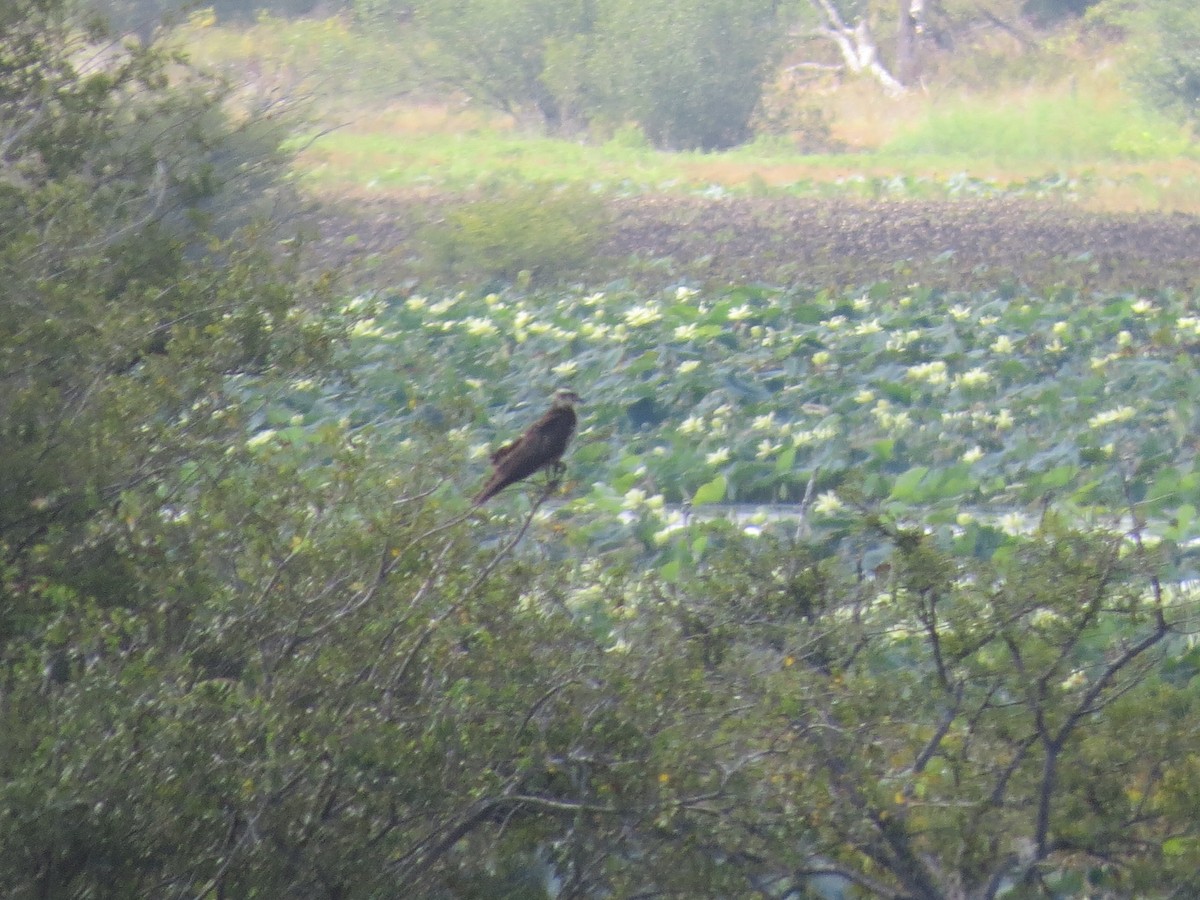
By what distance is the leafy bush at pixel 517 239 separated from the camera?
508 inches

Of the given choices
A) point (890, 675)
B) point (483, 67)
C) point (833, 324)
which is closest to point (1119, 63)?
point (483, 67)

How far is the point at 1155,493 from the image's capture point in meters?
6.00

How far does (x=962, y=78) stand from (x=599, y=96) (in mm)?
6021

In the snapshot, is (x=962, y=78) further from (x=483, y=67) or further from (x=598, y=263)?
(x=598, y=263)

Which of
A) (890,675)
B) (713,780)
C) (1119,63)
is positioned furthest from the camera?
(1119,63)

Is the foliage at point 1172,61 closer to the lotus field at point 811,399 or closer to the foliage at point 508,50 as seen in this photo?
the foliage at point 508,50

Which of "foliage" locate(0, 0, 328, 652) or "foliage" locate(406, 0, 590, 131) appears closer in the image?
"foliage" locate(0, 0, 328, 652)

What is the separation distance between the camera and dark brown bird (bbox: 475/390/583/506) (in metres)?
3.60

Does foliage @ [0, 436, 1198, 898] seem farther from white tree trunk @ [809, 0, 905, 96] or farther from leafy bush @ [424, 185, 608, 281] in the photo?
white tree trunk @ [809, 0, 905, 96]

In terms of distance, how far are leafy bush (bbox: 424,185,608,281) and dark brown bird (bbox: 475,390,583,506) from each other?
9.05 metres

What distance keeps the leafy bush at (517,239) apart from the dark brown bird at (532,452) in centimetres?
905

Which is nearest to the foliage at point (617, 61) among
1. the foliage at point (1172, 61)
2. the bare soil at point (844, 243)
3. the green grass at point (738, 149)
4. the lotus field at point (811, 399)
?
the green grass at point (738, 149)

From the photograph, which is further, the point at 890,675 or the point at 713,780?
the point at 890,675

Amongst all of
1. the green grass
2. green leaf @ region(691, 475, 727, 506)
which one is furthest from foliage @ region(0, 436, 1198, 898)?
the green grass
